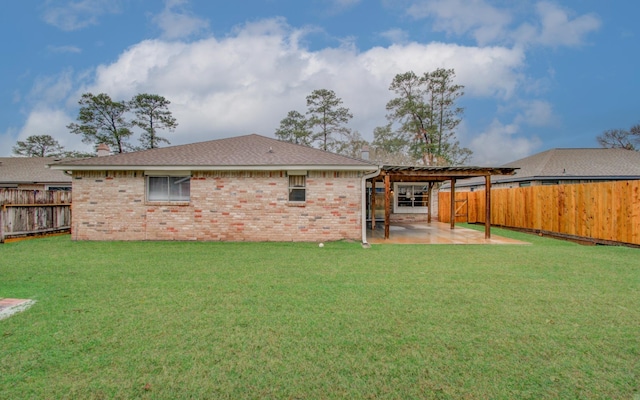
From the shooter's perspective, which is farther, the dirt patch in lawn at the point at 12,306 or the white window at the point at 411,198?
the white window at the point at 411,198

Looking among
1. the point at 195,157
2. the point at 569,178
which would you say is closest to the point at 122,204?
the point at 195,157

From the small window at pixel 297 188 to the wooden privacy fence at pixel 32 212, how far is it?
9.04 metres

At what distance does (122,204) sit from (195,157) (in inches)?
109

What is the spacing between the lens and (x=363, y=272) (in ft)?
20.2

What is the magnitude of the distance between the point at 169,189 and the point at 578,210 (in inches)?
526

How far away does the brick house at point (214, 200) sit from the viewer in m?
10.3

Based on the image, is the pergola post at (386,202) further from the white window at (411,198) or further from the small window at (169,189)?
the white window at (411,198)

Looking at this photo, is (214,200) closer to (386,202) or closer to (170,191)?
(170,191)

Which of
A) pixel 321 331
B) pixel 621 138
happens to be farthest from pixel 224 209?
pixel 621 138

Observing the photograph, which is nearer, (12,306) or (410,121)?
(12,306)

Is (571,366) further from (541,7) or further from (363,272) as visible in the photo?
(541,7)

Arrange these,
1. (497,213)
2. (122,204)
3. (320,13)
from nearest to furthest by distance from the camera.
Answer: (122,204)
(320,13)
(497,213)

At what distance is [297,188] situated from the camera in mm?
10414

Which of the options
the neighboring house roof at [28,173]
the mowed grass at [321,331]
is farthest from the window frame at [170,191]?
the neighboring house roof at [28,173]
